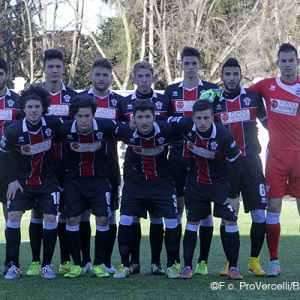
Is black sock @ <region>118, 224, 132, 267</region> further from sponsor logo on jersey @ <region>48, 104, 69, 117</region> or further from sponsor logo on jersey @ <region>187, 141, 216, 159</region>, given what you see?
sponsor logo on jersey @ <region>48, 104, 69, 117</region>

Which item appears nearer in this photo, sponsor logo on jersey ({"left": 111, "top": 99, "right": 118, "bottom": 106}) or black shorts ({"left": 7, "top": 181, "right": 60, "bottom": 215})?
black shorts ({"left": 7, "top": 181, "right": 60, "bottom": 215})

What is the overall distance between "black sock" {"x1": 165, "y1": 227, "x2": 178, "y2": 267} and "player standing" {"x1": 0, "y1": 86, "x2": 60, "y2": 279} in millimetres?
1155

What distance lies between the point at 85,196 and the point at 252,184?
174 cm

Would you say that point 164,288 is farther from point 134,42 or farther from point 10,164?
point 134,42

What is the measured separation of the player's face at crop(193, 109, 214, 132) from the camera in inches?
213

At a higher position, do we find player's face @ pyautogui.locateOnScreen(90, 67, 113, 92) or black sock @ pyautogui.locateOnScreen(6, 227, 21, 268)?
player's face @ pyautogui.locateOnScreen(90, 67, 113, 92)

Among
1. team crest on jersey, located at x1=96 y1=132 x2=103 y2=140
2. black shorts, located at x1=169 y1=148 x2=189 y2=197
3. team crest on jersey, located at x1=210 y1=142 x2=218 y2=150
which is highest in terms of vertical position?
team crest on jersey, located at x1=96 y1=132 x2=103 y2=140

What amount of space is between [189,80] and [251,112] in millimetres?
837

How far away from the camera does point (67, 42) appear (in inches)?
1104

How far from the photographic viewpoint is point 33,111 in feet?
18.1

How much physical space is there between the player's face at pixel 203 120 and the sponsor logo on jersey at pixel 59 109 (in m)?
1.55

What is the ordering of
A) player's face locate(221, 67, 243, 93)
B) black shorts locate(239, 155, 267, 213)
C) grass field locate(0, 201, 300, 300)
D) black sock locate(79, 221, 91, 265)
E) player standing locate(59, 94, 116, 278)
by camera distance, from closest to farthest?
grass field locate(0, 201, 300, 300), player standing locate(59, 94, 116, 278), black shorts locate(239, 155, 267, 213), player's face locate(221, 67, 243, 93), black sock locate(79, 221, 91, 265)

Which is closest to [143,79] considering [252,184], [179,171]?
[179,171]

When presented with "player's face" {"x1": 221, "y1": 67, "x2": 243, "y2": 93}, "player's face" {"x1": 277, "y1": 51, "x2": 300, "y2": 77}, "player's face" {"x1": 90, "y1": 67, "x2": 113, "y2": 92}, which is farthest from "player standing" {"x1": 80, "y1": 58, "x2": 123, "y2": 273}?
"player's face" {"x1": 277, "y1": 51, "x2": 300, "y2": 77}
